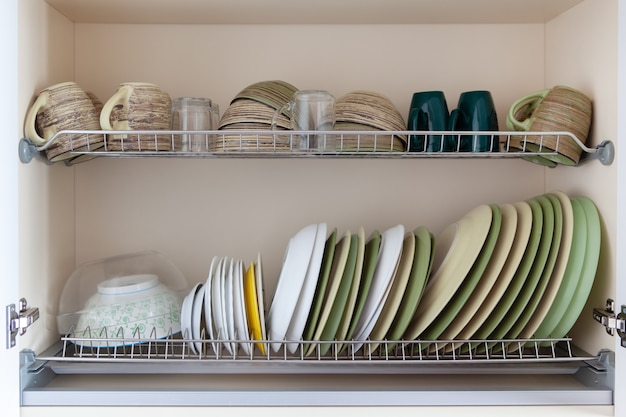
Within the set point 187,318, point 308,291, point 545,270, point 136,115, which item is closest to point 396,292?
point 308,291

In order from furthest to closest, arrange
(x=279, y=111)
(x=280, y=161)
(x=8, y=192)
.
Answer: (x=280, y=161) < (x=279, y=111) < (x=8, y=192)

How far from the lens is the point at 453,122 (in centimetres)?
105

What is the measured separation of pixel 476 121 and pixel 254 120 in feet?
1.24

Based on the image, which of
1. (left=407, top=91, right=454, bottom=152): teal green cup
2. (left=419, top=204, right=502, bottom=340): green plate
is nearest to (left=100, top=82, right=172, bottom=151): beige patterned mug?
(left=407, top=91, right=454, bottom=152): teal green cup

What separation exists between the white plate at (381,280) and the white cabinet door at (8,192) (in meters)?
0.54

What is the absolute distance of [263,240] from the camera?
1.23m

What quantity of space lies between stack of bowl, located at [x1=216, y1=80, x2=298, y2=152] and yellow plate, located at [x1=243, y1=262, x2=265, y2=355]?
0.67 feet

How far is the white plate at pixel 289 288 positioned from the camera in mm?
974

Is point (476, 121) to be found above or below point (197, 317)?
above

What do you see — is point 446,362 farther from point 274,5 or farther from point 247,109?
point 274,5

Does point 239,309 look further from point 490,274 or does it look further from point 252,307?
point 490,274

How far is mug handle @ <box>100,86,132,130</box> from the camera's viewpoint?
98 centimetres

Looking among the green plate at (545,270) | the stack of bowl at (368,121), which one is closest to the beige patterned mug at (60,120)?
the stack of bowl at (368,121)

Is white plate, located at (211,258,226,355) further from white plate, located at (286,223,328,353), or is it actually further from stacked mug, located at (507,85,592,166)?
stacked mug, located at (507,85,592,166)
